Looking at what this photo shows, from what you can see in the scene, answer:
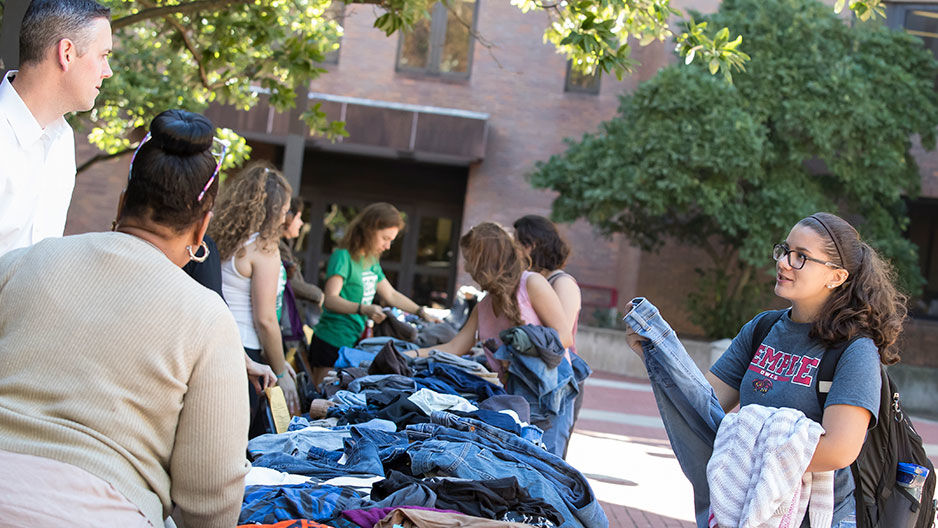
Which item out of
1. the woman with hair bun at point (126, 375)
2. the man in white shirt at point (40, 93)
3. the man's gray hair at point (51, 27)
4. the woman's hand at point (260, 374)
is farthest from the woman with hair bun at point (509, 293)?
the woman with hair bun at point (126, 375)

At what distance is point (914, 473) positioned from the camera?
308 cm

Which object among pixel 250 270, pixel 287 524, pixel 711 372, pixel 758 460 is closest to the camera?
pixel 287 524

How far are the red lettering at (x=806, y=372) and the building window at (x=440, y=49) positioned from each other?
736 inches

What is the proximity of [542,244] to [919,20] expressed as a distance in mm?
17090

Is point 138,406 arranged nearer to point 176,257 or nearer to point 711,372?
point 176,257

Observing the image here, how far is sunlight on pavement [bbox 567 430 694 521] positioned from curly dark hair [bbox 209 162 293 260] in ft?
11.6

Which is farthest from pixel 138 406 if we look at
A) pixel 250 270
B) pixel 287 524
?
pixel 250 270

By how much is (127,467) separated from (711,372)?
7.66 feet

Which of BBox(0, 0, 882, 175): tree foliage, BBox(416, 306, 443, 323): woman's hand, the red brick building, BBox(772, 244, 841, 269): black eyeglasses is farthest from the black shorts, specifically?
the red brick building

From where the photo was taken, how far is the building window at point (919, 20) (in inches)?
767

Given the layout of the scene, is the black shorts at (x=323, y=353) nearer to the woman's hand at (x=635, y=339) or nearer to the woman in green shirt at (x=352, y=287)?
the woman in green shirt at (x=352, y=287)

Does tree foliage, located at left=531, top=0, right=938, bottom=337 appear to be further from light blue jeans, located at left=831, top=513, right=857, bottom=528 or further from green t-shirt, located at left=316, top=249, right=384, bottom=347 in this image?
light blue jeans, located at left=831, top=513, right=857, bottom=528

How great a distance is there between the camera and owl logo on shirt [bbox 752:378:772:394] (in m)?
3.30

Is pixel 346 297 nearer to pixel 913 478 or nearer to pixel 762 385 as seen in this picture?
pixel 762 385
